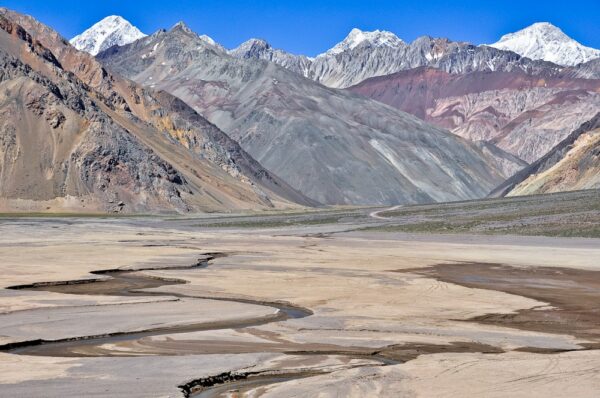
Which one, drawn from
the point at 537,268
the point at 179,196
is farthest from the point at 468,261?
the point at 179,196

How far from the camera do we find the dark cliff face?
4899 inches

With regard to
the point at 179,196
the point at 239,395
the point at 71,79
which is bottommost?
the point at 239,395

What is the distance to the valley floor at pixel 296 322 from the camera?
16109 mm

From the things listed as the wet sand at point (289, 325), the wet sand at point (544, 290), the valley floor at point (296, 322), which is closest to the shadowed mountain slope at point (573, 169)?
the valley floor at point (296, 322)

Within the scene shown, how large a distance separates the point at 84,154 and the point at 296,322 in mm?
109215

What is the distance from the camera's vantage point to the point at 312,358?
18.6 meters

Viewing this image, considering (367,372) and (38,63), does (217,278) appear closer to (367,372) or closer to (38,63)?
(367,372)

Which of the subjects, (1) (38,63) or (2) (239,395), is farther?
(1) (38,63)

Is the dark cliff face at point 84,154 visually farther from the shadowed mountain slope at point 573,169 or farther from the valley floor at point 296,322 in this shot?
the valley floor at point 296,322

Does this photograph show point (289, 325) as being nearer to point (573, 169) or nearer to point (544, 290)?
point (544, 290)

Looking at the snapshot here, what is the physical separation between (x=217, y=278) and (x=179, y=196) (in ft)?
327

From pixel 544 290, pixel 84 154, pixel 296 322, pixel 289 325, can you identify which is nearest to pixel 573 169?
pixel 84 154

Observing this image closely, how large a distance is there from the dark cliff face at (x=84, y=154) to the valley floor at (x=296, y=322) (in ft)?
223

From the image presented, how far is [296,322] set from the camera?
947 inches
